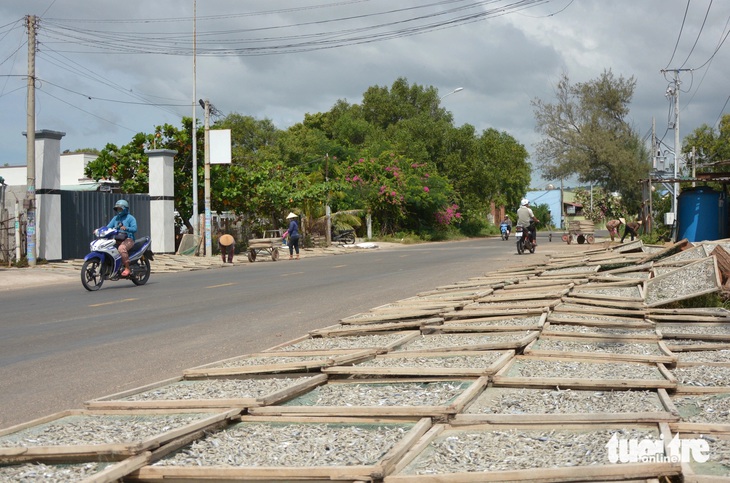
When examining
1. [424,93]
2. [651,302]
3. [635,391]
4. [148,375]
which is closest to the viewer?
[635,391]

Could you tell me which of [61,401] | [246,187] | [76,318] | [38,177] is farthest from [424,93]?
[61,401]

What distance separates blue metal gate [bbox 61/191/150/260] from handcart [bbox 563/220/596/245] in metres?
19.5

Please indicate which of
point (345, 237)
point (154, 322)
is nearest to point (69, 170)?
point (345, 237)

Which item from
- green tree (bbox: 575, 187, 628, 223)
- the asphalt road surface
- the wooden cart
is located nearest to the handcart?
the wooden cart

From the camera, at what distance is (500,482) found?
3.20 metres

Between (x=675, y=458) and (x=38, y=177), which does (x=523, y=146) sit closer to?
(x=38, y=177)

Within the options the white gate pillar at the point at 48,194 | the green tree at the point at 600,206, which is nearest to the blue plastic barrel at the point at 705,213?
the white gate pillar at the point at 48,194

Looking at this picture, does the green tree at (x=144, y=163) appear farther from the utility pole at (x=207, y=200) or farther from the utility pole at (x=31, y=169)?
the utility pole at (x=31, y=169)

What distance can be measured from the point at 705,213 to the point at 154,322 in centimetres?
1726

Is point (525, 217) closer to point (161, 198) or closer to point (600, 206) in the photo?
point (161, 198)

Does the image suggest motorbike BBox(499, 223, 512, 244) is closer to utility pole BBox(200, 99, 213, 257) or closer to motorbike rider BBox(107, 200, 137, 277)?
utility pole BBox(200, 99, 213, 257)

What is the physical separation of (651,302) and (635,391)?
507 centimetres

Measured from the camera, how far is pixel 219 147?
28781 millimetres

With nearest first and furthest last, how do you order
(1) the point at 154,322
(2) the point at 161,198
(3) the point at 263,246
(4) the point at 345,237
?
1. (1) the point at 154,322
2. (3) the point at 263,246
3. (2) the point at 161,198
4. (4) the point at 345,237
